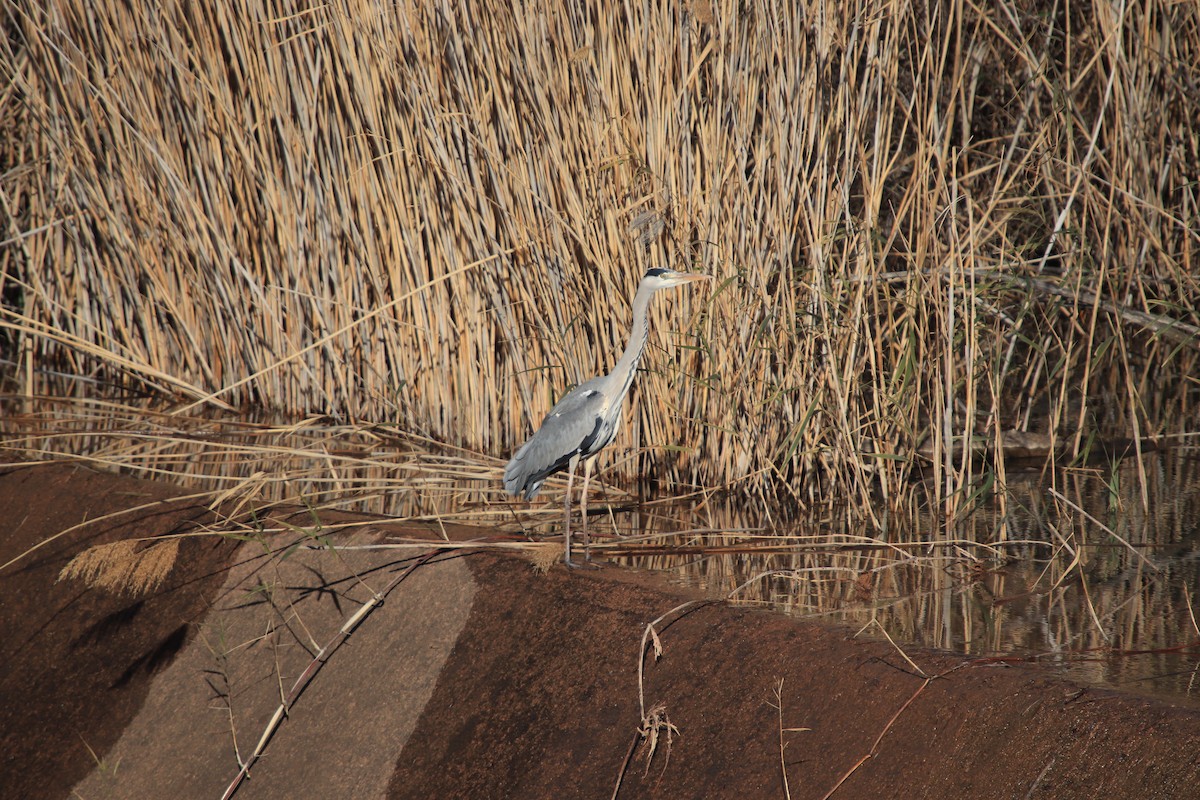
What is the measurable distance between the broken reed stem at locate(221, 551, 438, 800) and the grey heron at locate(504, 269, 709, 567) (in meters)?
0.35

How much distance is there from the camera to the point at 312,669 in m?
2.67

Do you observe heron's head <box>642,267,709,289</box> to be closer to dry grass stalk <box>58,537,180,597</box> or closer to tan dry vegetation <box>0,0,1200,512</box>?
tan dry vegetation <box>0,0,1200,512</box>

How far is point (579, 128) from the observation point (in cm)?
318

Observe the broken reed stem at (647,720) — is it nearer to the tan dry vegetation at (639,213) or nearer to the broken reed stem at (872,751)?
the broken reed stem at (872,751)

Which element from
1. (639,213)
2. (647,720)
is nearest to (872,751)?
(647,720)

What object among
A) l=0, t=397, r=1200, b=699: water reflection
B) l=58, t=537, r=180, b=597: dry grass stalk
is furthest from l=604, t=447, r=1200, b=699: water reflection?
l=58, t=537, r=180, b=597: dry grass stalk

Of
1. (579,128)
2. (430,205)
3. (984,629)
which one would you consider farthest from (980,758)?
(430,205)

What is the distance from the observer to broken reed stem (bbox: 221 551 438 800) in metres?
2.54

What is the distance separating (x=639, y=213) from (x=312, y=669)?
1.40 metres

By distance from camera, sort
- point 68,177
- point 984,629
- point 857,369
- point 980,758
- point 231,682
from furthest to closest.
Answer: point 68,177
point 857,369
point 231,682
point 984,629
point 980,758

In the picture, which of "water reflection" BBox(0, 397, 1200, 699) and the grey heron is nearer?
"water reflection" BBox(0, 397, 1200, 699)

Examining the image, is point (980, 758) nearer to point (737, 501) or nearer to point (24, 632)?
point (737, 501)

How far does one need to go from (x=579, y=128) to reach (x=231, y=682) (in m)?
1.65

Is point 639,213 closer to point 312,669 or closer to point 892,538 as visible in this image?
point 892,538
